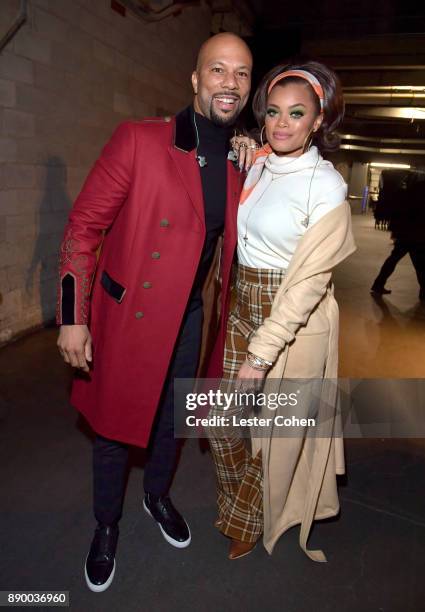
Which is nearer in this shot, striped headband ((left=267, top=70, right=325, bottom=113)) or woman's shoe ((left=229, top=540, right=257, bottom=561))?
striped headband ((left=267, top=70, right=325, bottom=113))

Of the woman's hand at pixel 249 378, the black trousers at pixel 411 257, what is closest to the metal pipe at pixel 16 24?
the woman's hand at pixel 249 378

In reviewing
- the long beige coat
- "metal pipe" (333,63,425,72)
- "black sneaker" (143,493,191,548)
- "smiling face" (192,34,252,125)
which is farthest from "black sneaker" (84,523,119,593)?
"metal pipe" (333,63,425,72)

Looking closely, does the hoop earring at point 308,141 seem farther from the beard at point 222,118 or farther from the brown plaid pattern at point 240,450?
the brown plaid pattern at point 240,450

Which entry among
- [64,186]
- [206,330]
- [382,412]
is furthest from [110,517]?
[64,186]

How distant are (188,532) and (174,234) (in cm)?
140

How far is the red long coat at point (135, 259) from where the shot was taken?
1560 millimetres

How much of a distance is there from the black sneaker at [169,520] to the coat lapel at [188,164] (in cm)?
137

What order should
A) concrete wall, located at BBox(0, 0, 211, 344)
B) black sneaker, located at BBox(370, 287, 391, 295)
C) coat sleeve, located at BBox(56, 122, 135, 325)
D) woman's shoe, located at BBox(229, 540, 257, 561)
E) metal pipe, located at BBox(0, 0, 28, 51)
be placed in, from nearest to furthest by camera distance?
coat sleeve, located at BBox(56, 122, 135, 325), woman's shoe, located at BBox(229, 540, 257, 561), metal pipe, located at BBox(0, 0, 28, 51), concrete wall, located at BBox(0, 0, 211, 344), black sneaker, located at BBox(370, 287, 391, 295)

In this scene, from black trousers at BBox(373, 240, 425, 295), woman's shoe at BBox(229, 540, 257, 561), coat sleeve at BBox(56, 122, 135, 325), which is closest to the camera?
coat sleeve at BBox(56, 122, 135, 325)

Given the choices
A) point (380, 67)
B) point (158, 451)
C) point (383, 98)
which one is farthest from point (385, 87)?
point (158, 451)

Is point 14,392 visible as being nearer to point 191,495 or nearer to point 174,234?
point 191,495

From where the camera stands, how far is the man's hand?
Result: 5.26 ft

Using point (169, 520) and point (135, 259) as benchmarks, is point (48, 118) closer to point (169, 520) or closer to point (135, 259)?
point (135, 259)

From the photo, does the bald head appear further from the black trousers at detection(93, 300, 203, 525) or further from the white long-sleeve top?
the black trousers at detection(93, 300, 203, 525)
